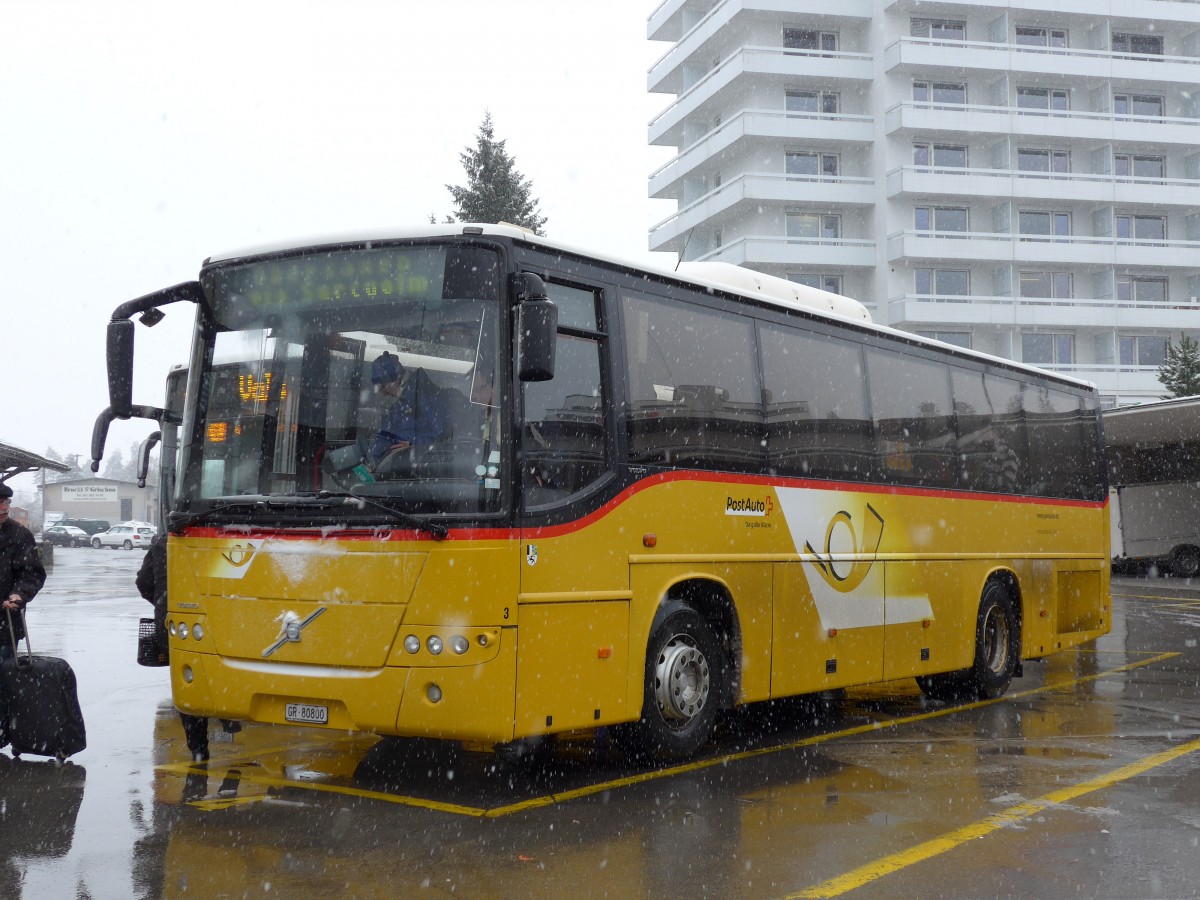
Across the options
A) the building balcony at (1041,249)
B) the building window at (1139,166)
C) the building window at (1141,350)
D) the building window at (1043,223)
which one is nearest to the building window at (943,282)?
the building balcony at (1041,249)

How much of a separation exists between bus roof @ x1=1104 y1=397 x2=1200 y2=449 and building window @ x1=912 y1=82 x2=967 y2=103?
2812cm

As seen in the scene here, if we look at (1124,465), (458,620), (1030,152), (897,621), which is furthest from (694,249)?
(458,620)

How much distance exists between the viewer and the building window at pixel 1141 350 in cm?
6166

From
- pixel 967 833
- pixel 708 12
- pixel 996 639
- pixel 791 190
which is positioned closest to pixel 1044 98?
pixel 791 190

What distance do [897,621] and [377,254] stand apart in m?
5.76

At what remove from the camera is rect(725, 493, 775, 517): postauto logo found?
8984mm

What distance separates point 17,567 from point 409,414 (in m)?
3.50

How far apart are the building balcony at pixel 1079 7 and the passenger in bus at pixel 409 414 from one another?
187 ft

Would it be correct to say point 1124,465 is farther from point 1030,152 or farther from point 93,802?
point 93,802

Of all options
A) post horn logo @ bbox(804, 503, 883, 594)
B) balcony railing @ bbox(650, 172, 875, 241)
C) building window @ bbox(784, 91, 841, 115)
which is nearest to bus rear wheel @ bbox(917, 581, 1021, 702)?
post horn logo @ bbox(804, 503, 883, 594)

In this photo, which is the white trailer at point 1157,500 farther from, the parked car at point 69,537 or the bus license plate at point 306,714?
the parked car at point 69,537

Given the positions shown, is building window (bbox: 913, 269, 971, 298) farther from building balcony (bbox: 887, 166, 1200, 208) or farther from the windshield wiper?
the windshield wiper

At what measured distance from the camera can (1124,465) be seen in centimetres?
4078

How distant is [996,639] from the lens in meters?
13.0
